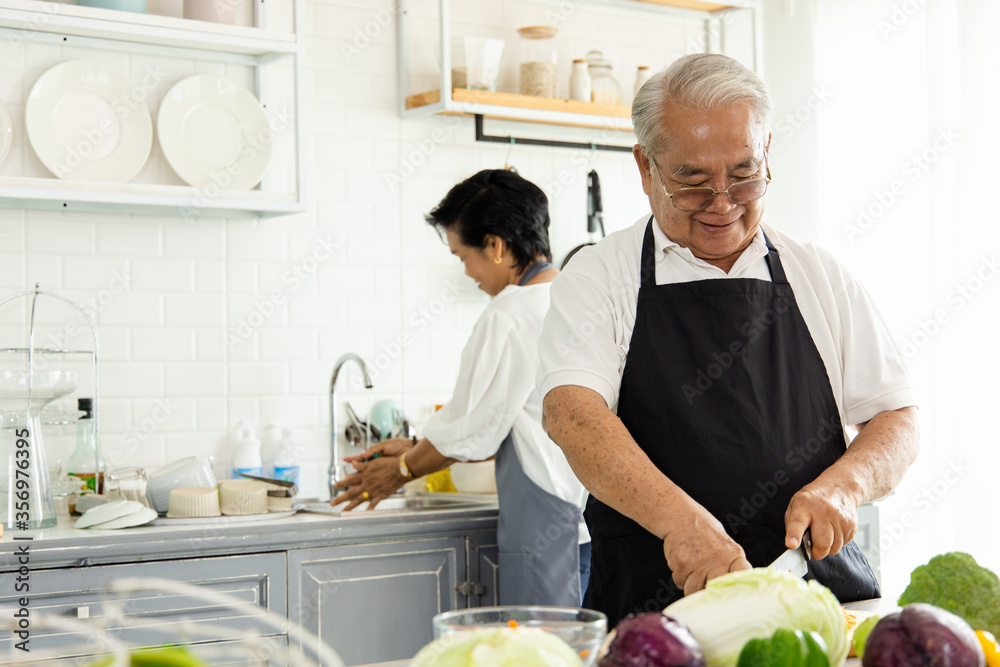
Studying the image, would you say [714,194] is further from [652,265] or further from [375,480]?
[375,480]

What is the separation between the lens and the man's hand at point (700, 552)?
54.6 inches

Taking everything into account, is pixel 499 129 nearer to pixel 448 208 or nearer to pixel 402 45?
pixel 402 45

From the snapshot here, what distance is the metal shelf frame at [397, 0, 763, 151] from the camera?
3.72 meters

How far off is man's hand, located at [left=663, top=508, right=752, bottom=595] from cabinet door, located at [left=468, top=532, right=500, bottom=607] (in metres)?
1.66

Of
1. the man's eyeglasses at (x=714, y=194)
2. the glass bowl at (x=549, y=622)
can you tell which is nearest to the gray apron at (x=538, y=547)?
the man's eyeglasses at (x=714, y=194)

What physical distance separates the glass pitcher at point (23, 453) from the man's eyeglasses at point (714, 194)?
1.93 m

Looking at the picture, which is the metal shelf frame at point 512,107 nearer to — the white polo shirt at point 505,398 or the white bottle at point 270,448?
the white polo shirt at point 505,398

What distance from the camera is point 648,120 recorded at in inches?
75.2

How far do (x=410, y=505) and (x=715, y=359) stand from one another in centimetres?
183

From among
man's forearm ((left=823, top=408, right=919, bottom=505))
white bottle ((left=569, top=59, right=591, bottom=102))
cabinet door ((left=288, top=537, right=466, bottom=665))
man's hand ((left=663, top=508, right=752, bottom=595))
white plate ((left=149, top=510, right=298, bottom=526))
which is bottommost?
cabinet door ((left=288, top=537, right=466, bottom=665))

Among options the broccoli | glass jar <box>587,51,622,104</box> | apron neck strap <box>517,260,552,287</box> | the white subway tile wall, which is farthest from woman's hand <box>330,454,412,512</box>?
the broccoli

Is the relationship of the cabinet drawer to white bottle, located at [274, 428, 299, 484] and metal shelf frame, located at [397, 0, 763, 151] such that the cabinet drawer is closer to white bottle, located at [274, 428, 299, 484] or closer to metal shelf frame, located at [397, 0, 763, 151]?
white bottle, located at [274, 428, 299, 484]

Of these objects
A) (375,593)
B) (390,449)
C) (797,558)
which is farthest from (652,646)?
(390,449)

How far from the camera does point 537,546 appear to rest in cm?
289
